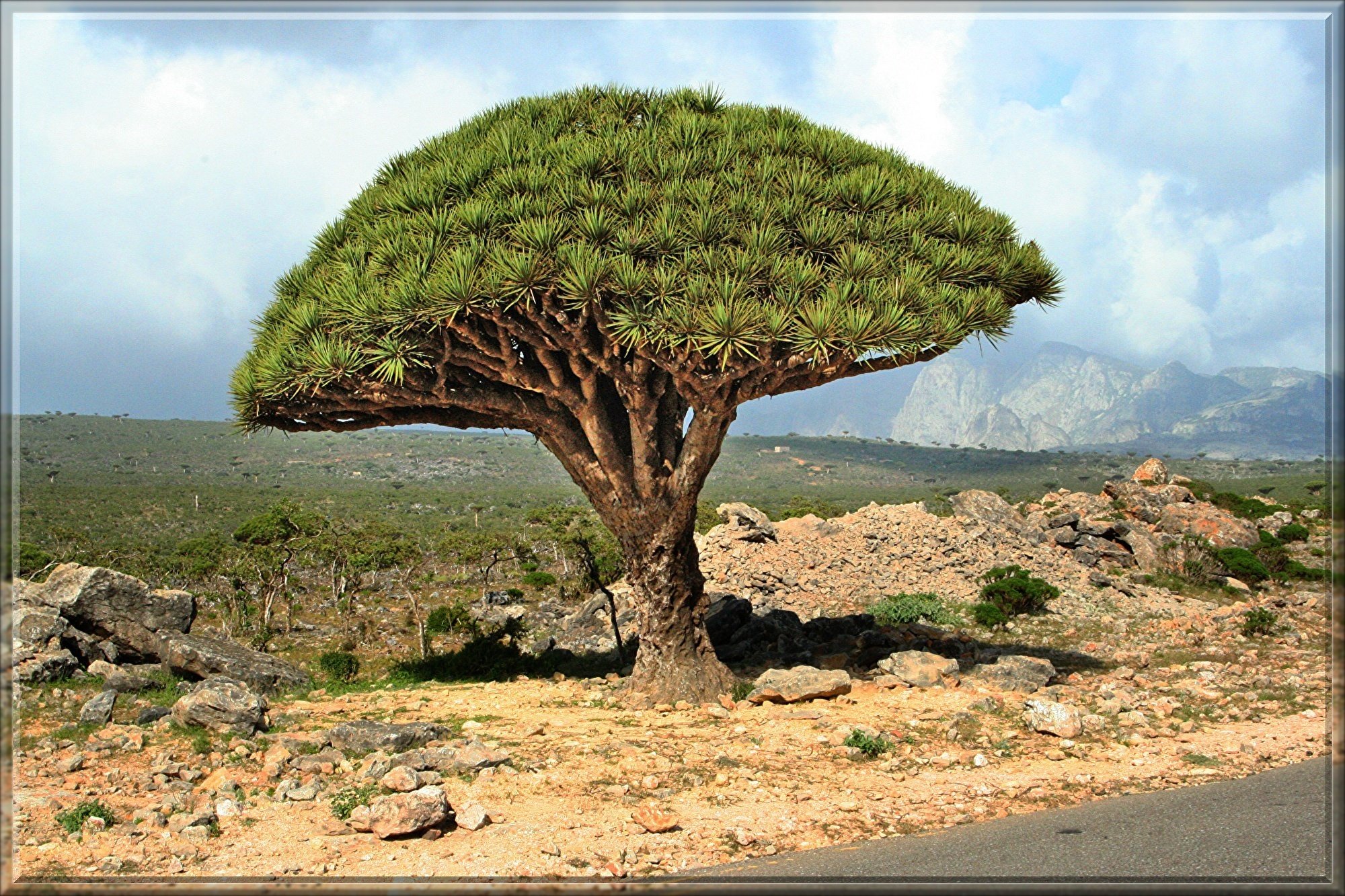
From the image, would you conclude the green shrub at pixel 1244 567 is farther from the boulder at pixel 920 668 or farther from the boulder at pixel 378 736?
the boulder at pixel 378 736

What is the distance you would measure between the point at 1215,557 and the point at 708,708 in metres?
16.1

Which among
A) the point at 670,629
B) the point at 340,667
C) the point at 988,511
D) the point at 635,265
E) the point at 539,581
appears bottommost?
the point at 340,667

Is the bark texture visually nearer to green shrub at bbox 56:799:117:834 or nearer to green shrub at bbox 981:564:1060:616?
green shrub at bbox 56:799:117:834

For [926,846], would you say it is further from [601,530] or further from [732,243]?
[601,530]

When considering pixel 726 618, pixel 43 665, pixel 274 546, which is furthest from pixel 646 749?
pixel 274 546

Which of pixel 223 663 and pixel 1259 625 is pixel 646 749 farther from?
pixel 1259 625

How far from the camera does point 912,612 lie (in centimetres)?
1716

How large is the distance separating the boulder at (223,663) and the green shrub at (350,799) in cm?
534

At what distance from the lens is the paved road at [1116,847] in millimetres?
5719

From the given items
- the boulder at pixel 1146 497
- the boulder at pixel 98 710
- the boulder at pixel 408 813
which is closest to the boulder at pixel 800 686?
the boulder at pixel 408 813

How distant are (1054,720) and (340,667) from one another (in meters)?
10.2

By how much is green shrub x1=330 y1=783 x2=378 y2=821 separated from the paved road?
2.86 metres

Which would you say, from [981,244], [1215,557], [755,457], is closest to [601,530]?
[1215,557]

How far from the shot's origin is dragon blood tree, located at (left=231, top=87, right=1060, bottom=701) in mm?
9641
